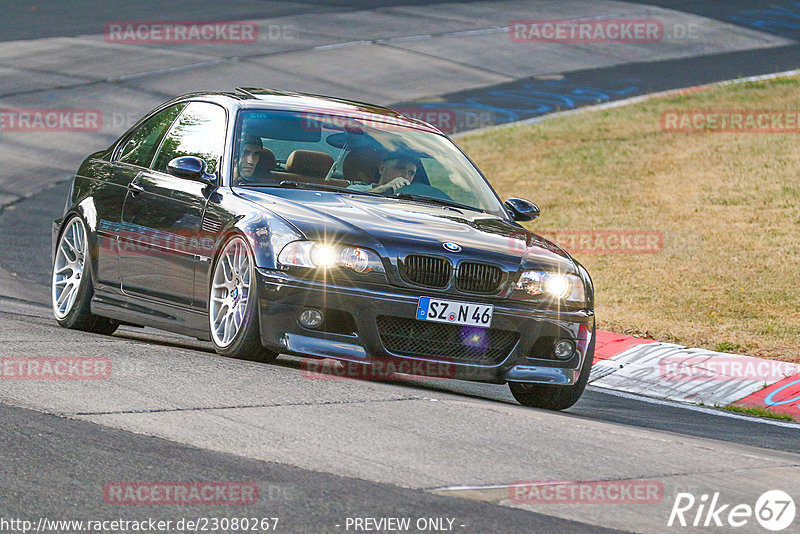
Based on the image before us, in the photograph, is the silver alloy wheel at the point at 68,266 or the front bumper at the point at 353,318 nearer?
the front bumper at the point at 353,318

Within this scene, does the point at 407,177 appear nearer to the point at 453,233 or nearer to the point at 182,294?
the point at 453,233

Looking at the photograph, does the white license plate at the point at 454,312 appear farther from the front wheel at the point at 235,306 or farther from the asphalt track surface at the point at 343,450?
the front wheel at the point at 235,306

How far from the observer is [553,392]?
8.10 metres

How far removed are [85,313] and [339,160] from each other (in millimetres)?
2152

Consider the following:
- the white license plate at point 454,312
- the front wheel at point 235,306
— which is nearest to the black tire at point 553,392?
the white license plate at point 454,312

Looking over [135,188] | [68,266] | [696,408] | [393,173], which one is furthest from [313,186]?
[696,408]

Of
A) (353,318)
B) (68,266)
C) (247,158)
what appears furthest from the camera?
(68,266)

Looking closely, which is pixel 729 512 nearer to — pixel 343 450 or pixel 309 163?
pixel 343 450

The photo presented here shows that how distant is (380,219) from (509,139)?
1605 cm

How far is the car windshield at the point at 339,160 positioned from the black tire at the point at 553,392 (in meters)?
1.20

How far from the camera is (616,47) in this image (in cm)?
3331

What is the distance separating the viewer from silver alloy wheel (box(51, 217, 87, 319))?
933 cm

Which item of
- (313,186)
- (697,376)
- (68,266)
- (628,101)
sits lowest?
(628,101)

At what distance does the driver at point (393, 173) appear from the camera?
27.7 ft
